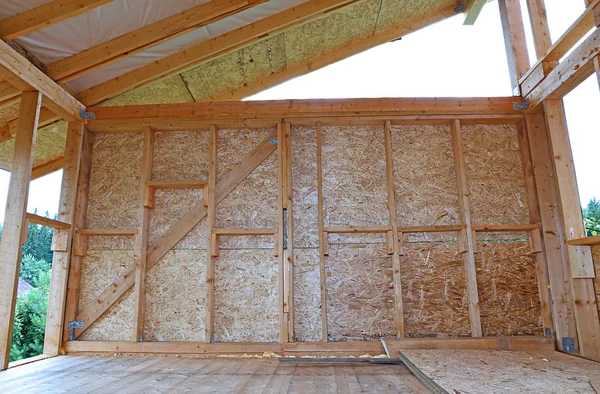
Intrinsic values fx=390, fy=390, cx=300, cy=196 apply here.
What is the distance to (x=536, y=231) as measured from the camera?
437 cm

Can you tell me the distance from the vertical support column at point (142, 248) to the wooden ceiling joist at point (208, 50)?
62 centimetres

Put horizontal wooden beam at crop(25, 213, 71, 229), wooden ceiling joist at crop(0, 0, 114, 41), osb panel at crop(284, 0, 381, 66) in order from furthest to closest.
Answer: osb panel at crop(284, 0, 381, 66)
horizontal wooden beam at crop(25, 213, 71, 229)
wooden ceiling joist at crop(0, 0, 114, 41)

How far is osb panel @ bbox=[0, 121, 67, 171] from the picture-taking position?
5.09 m

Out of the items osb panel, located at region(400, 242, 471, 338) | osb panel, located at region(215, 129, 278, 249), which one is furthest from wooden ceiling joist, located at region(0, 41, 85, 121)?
osb panel, located at region(400, 242, 471, 338)

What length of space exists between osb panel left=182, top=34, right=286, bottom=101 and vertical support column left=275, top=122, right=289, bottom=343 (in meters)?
1.16

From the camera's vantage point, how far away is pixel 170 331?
437cm

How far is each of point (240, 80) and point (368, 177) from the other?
7.83 ft

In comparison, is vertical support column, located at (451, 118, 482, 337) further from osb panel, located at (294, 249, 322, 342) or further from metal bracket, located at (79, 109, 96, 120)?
metal bracket, located at (79, 109, 96, 120)

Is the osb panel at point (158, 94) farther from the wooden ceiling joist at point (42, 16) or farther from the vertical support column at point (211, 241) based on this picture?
the wooden ceiling joist at point (42, 16)

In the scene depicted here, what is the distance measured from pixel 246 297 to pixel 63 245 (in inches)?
84.7

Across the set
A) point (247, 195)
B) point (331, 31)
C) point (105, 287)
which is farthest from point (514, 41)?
point (105, 287)

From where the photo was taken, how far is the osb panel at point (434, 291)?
4297 millimetres

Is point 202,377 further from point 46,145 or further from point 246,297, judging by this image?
point 46,145

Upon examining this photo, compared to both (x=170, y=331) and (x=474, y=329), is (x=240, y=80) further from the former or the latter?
(x=474, y=329)
